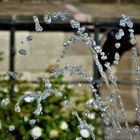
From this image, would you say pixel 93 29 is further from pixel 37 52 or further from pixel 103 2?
pixel 103 2

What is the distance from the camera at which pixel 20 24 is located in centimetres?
459

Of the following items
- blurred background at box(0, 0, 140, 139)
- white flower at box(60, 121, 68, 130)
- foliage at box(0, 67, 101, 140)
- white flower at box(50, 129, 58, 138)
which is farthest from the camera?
blurred background at box(0, 0, 140, 139)

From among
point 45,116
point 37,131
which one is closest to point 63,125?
point 45,116

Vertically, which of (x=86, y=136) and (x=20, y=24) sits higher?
(x=20, y=24)

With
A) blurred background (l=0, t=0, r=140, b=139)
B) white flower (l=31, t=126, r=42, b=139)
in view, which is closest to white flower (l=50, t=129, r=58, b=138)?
white flower (l=31, t=126, r=42, b=139)

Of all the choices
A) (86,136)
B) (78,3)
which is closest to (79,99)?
(86,136)

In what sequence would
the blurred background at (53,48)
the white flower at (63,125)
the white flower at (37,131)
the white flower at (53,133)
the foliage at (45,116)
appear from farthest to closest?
the blurred background at (53,48) < the white flower at (63,125) < the white flower at (53,133) < the foliage at (45,116) < the white flower at (37,131)

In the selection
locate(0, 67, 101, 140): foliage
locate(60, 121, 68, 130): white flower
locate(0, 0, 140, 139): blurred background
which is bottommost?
locate(0, 0, 140, 139): blurred background

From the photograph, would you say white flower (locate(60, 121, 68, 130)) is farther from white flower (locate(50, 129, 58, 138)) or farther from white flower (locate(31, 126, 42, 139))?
white flower (locate(31, 126, 42, 139))

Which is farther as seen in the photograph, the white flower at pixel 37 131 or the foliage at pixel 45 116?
the foliage at pixel 45 116

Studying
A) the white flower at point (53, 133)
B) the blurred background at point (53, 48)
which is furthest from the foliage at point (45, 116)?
the blurred background at point (53, 48)

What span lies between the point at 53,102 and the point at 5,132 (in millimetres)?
763

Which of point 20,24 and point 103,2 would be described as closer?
point 20,24

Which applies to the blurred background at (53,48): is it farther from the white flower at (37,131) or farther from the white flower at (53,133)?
the white flower at (37,131)
